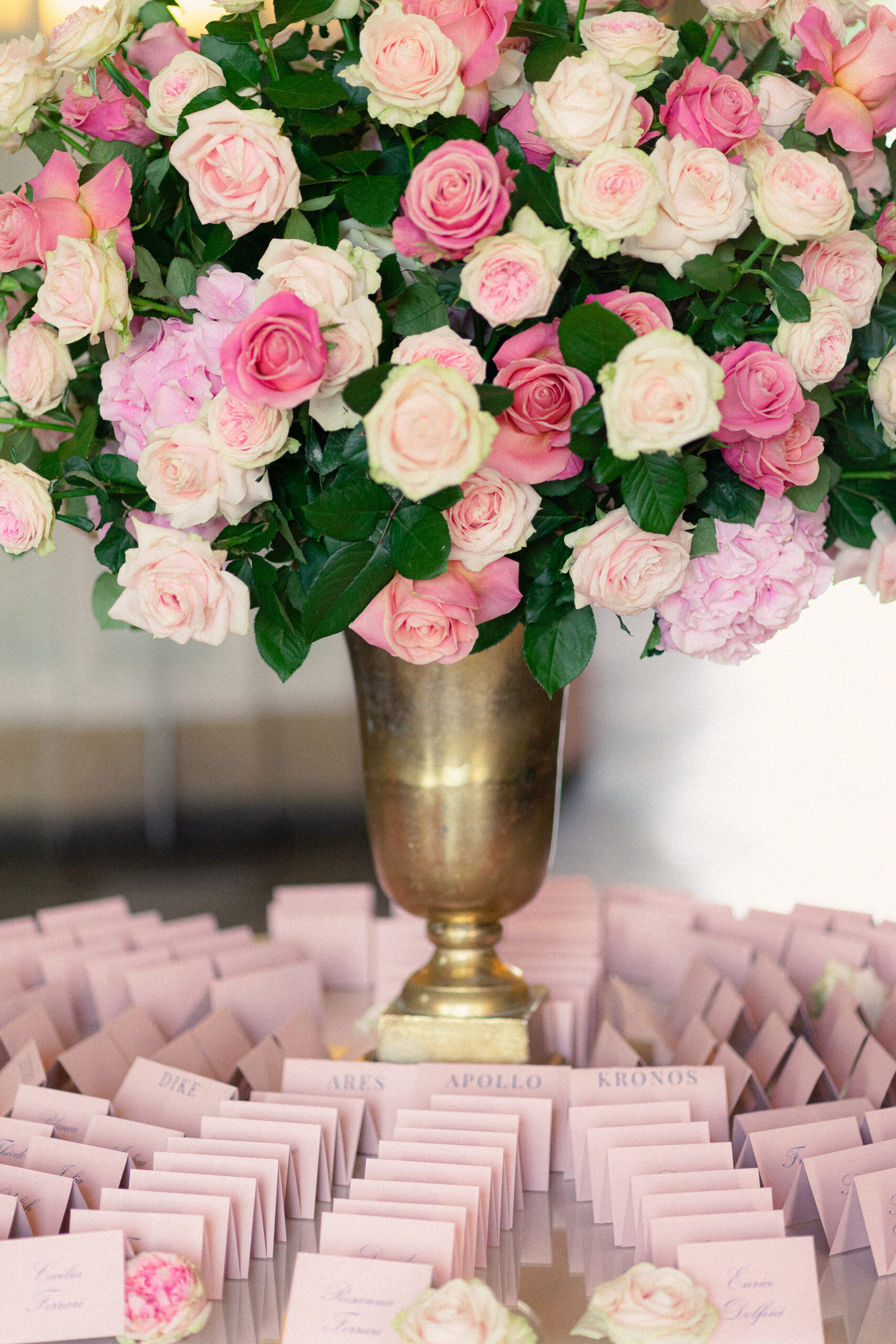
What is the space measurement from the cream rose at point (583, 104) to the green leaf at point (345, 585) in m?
0.30

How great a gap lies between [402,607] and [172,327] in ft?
0.91

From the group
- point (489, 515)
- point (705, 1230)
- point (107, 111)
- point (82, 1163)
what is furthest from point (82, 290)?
point (705, 1230)

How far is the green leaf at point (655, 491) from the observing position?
827mm

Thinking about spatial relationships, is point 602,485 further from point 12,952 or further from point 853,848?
point 853,848

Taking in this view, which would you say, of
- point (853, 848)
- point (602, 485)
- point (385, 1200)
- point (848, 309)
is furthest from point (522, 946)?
point (853, 848)

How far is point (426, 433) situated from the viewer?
2.44 ft

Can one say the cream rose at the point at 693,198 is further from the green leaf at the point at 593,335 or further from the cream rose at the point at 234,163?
the cream rose at the point at 234,163

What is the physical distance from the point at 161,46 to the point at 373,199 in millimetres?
282

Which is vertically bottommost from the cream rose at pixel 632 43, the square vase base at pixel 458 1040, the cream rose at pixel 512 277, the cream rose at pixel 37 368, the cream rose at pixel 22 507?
the square vase base at pixel 458 1040

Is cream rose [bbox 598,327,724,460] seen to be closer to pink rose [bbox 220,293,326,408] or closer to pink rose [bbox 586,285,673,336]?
pink rose [bbox 586,285,673,336]

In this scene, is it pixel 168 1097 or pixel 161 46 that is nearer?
pixel 161 46

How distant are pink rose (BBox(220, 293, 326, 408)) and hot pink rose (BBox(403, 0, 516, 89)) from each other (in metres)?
0.22

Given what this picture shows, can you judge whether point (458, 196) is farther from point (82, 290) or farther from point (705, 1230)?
point (705, 1230)

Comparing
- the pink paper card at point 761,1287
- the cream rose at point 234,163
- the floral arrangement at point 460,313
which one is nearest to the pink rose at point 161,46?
the floral arrangement at point 460,313
